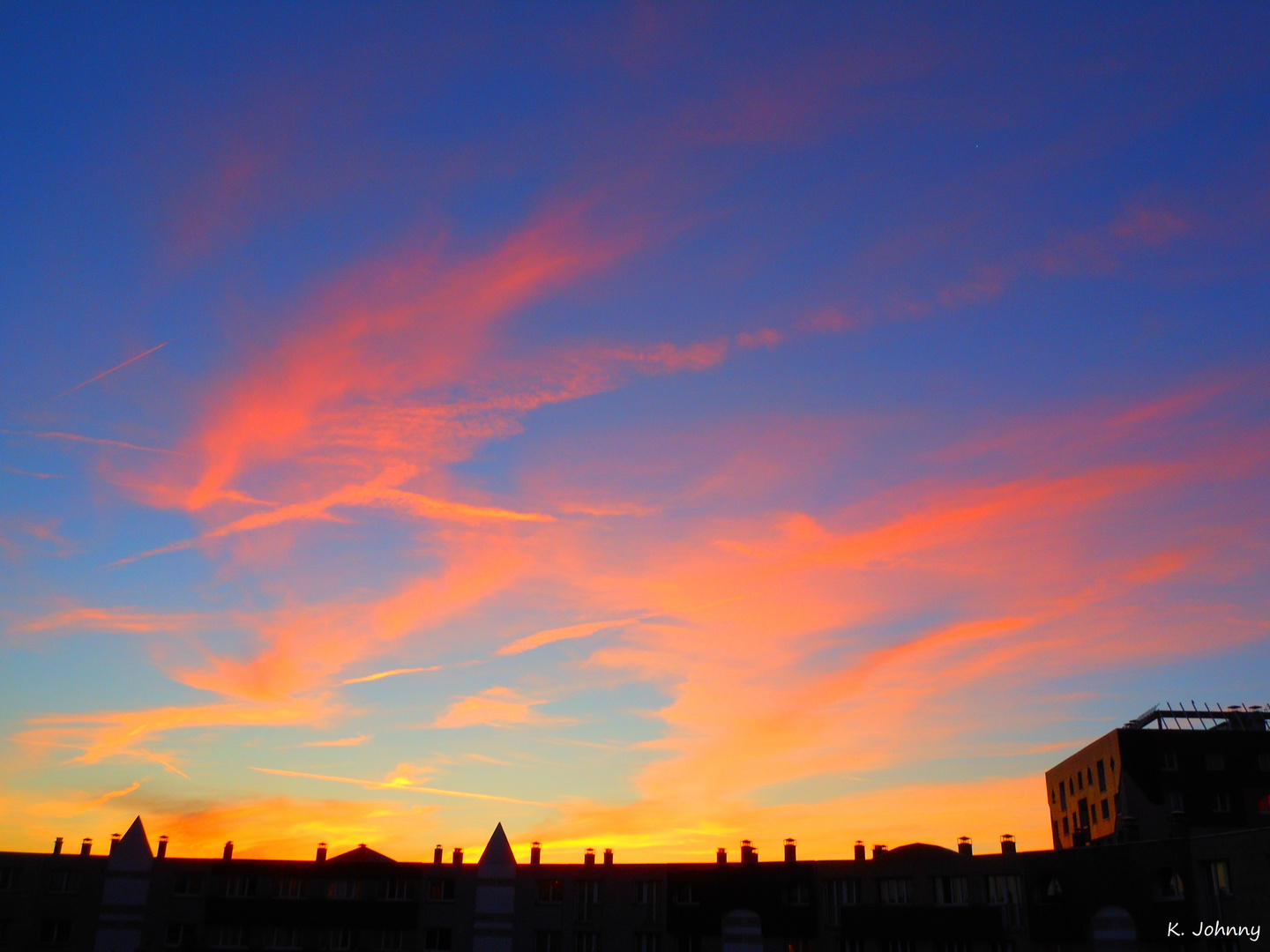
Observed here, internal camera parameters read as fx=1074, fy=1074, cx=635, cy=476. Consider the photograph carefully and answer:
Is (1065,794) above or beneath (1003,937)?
above

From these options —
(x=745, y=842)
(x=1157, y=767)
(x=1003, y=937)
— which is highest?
(x=1157, y=767)

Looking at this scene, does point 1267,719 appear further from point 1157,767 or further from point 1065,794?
point 1065,794

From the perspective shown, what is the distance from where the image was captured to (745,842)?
79750 millimetres

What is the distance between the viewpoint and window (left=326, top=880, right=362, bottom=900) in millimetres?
80938

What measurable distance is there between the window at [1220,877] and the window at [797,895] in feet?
88.4

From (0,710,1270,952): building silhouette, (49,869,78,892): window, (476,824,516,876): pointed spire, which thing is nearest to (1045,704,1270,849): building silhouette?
(0,710,1270,952): building silhouette

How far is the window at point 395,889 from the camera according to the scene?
80.4m

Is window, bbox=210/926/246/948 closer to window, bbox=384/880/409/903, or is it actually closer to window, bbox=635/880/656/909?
window, bbox=384/880/409/903

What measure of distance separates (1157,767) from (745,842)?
144ft

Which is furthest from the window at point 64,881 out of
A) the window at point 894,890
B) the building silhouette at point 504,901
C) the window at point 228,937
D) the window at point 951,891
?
the window at point 951,891

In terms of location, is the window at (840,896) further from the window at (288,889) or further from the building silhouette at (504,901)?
the window at (288,889)

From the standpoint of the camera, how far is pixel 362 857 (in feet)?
271

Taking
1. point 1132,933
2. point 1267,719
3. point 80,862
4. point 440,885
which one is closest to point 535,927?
point 440,885

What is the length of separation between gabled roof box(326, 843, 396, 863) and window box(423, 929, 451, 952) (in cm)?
614
